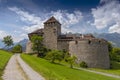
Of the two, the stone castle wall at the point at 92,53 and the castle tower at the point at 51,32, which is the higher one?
the castle tower at the point at 51,32

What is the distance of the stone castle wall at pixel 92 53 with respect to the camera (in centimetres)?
7438

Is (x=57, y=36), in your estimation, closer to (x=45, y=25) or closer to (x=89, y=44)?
(x=45, y=25)

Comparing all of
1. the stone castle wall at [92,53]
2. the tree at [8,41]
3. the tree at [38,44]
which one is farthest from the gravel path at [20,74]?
the tree at [8,41]

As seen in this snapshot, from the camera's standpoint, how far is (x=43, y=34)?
91.3 meters

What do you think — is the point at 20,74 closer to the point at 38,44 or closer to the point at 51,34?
the point at 38,44

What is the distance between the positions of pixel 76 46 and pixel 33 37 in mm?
17821

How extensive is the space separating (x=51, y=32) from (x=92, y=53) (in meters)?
22.0

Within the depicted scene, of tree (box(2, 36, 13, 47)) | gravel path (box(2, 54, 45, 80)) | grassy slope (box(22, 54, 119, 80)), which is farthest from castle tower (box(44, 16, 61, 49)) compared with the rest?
gravel path (box(2, 54, 45, 80))

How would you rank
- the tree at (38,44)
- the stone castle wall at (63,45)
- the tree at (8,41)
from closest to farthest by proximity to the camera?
the tree at (38,44) → the stone castle wall at (63,45) → the tree at (8,41)

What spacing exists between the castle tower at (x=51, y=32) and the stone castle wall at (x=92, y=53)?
14273mm

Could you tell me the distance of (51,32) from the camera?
3538 inches

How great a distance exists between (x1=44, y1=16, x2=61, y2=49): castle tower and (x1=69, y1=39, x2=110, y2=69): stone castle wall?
562 inches

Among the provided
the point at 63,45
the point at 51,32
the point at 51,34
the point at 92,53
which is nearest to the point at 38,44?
the point at 51,34

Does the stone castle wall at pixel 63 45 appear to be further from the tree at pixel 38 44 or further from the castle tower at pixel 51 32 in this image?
the tree at pixel 38 44
